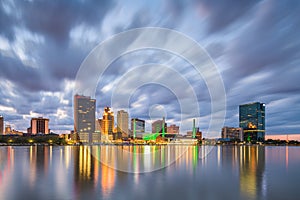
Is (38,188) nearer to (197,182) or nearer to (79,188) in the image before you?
(79,188)

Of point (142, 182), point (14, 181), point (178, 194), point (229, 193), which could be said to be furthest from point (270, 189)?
point (14, 181)

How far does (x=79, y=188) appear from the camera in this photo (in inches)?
829

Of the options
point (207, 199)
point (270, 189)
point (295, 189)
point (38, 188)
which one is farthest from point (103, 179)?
point (295, 189)

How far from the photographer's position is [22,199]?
17500 millimetres

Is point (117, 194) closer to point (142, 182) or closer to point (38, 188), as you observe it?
point (142, 182)

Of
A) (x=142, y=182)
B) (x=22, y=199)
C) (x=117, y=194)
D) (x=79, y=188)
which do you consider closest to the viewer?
(x=22, y=199)

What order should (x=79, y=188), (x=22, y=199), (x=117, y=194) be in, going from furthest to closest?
(x=79, y=188), (x=117, y=194), (x=22, y=199)

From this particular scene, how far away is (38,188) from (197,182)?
14.8 m

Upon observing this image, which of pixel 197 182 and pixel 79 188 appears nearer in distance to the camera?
pixel 79 188

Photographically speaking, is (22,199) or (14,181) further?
(14,181)

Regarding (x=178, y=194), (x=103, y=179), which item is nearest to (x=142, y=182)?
(x=103, y=179)

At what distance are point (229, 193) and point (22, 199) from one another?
15.6 meters

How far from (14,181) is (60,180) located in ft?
14.6

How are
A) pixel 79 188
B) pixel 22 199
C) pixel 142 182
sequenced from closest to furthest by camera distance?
pixel 22 199 → pixel 79 188 → pixel 142 182
